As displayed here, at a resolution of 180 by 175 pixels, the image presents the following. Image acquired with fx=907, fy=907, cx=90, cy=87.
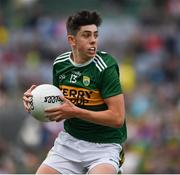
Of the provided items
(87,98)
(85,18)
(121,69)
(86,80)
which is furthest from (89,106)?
Result: (121,69)

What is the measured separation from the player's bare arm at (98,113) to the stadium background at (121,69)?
16.0 ft

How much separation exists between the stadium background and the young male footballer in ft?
15.0

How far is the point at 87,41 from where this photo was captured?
346 inches

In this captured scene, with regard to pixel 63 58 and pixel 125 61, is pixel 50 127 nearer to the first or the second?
pixel 125 61

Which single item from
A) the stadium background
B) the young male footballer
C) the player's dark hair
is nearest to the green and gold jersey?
the young male footballer

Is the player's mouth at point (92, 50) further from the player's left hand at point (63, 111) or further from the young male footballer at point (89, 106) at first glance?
the player's left hand at point (63, 111)

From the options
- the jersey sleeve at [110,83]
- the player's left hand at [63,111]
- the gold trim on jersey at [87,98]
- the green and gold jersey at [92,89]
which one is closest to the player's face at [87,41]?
the green and gold jersey at [92,89]

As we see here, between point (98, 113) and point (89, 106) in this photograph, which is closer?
point (98, 113)

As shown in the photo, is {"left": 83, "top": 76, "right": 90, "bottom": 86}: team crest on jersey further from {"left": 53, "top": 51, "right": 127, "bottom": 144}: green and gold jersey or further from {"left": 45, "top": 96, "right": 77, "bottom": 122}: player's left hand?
{"left": 45, "top": 96, "right": 77, "bottom": 122}: player's left hand

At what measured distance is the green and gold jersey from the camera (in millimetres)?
8750

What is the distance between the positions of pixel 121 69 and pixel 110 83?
10.5 metres

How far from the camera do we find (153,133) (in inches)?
612

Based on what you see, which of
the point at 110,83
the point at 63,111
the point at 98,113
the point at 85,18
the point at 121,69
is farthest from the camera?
the point at 121,69

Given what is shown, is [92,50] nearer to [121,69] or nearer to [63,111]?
[63,111]
